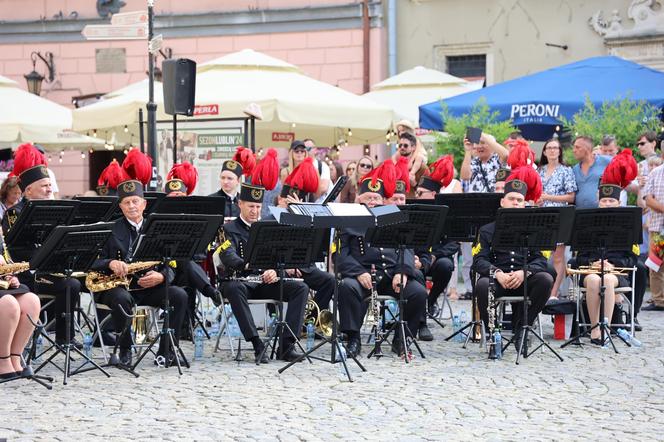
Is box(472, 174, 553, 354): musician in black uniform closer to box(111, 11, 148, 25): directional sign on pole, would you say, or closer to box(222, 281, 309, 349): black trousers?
box(222, 281, 309, 349): black trousers

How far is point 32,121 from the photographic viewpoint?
19.5 metres

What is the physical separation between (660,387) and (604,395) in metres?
0.60

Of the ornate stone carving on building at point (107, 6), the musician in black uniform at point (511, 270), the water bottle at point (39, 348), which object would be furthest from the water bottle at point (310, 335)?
the ornate stone carving on building at point (107, 6)

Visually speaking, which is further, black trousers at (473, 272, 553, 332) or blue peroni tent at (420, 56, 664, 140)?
blue peroni tent at (420, 56, 664, 140)

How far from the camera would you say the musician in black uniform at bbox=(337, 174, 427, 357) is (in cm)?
1135

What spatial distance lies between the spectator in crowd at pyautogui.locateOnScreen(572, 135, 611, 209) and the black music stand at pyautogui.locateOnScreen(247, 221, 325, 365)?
14.1 ft

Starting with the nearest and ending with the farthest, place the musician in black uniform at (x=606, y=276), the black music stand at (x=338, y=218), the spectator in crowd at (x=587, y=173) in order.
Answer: the black music stand at (x=338, y=218) → the musician in black uniform at (x=606, y=276) → the spectator in crowd at (x=587, y=173)

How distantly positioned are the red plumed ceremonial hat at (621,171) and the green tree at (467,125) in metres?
3.73

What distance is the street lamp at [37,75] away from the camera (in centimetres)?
2662

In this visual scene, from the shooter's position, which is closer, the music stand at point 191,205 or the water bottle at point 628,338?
the music stand at point 191,205

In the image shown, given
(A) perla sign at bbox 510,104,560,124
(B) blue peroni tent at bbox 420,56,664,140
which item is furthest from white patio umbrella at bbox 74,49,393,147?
(A) perla sign at bbox 510,104,560,124

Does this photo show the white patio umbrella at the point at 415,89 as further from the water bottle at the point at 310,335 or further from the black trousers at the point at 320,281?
the black trousers at the point at 320,281

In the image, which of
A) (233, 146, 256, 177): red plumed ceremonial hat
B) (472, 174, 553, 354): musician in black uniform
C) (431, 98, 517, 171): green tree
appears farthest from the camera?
(431, 98, 517, 171): green tree

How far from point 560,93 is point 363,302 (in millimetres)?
6096
